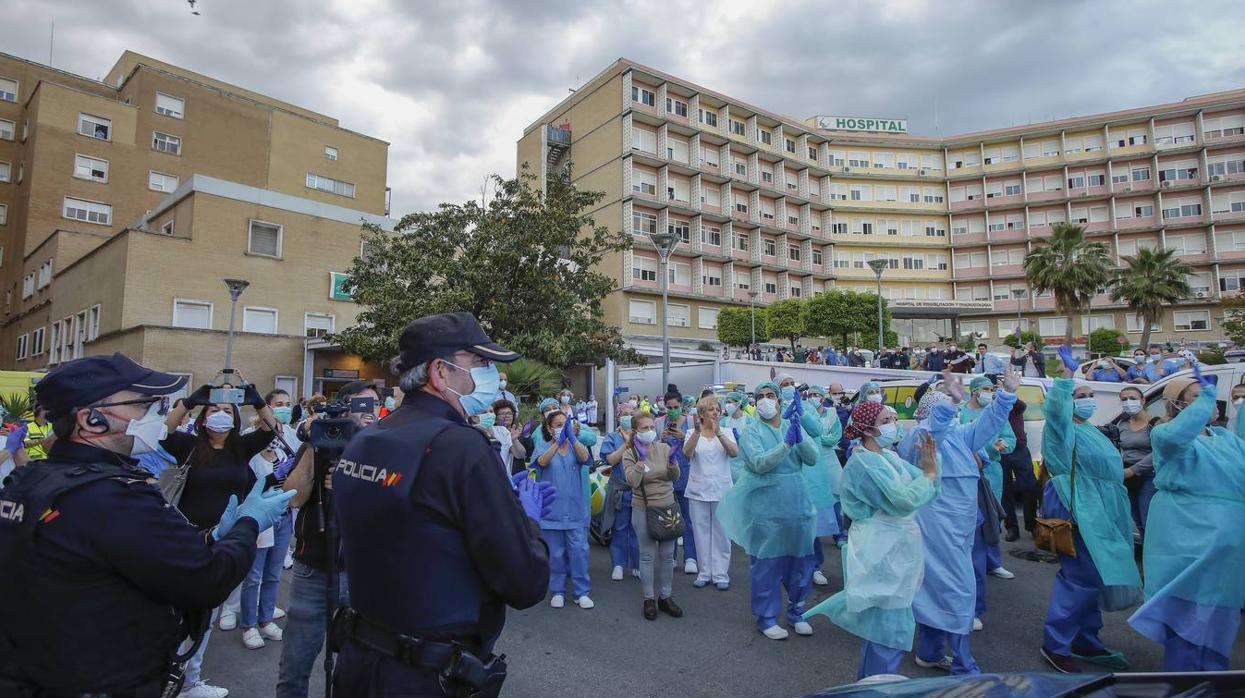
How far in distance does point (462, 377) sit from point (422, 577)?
2.30 feet

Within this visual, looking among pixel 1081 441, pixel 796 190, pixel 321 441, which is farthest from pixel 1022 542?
pixel 796 190

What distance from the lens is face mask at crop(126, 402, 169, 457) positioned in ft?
7.88

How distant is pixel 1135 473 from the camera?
21.1 feet

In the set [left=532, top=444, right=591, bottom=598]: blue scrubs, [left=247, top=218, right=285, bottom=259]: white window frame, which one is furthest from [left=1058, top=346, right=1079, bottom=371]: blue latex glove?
[left=247, top=218, right=285, bottom=259]: white window frame

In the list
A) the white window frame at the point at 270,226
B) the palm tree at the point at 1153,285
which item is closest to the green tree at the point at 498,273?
the white window frame at the point at 270,226

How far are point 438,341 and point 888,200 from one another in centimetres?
6195

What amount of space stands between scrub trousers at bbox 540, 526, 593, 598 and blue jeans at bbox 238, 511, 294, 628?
7.95 ft

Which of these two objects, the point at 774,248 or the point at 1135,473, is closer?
the point at 1135,473

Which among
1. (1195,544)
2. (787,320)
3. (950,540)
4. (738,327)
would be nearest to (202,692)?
(950,540)

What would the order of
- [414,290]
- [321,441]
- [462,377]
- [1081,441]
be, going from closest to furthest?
1. [462,377]
2. [321,441]
3. [1081,441]
4. [414,290]

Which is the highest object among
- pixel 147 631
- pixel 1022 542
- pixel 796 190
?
pixel 796 190

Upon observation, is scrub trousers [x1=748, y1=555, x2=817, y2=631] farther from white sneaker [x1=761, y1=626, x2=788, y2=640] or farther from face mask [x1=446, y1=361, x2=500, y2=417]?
face mask [x1=446, y1=361, x2=500, y2=417]

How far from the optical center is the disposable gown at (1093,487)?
15.5ft

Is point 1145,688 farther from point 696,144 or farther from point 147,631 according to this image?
point 696,144
